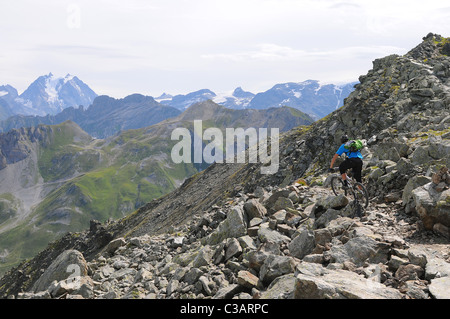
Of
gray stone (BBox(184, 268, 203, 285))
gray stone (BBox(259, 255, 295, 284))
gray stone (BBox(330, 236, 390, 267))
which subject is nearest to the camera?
gray stone (BBox(330, 236, 390, 267))

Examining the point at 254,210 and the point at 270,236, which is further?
the point at 254,210

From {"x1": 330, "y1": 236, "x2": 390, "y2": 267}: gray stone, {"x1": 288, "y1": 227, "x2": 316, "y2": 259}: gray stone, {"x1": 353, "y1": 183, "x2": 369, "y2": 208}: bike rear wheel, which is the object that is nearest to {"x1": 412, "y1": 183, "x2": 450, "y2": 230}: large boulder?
{"x1": 353, "y1": 183, "x2": 369, "y2": 208}: bike rear wheel

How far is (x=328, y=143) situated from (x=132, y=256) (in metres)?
31.5

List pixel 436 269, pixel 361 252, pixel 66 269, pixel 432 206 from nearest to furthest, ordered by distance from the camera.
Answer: pixel 436 269 → pixel 361 252 → pixel 432 206 → pixel 66 269

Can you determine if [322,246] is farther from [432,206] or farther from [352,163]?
[352,163]

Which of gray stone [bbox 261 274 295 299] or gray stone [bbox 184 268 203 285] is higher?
gray stone [bbox 261 274 295 299]

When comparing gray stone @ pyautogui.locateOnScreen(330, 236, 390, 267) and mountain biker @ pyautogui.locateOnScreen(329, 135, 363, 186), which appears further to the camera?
mountain biker @ pyautogui.locateOnScreen(329, 135, 363, 186)

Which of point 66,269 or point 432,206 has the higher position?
point 432,206

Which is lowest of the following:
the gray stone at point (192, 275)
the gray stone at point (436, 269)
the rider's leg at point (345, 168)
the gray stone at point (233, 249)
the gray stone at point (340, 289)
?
the gray stone at point (192, 275)

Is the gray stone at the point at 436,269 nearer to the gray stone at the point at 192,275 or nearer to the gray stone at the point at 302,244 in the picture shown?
the gray stone at the point at 302,244

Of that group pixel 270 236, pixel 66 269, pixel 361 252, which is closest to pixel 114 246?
pixel 66 269

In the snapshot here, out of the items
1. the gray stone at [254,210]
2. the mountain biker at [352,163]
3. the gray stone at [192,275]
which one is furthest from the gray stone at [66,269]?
the mountain biker at [352,163]

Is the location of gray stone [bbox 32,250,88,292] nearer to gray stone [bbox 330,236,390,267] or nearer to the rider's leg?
gray stone [bbox 330,236,390,267]
